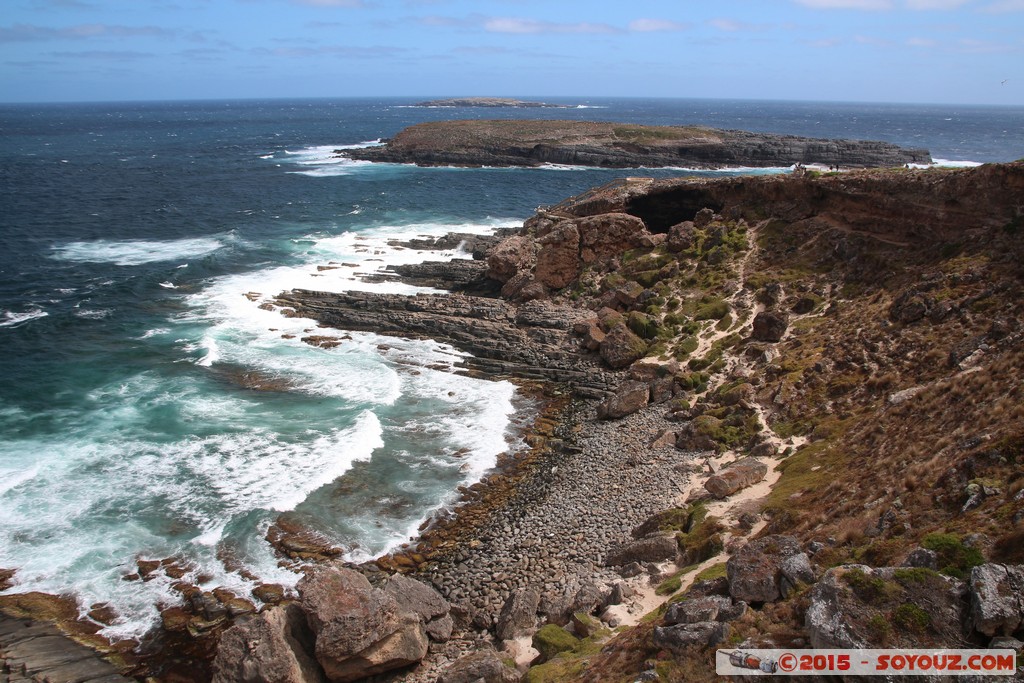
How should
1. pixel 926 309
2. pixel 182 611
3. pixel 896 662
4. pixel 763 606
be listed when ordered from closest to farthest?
pixel 896 662 → pixel 763 606 → pixel 182 611 → pixel 926 309

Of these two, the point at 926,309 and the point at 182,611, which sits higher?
the point at 926,309

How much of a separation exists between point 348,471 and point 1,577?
→ 10.3m

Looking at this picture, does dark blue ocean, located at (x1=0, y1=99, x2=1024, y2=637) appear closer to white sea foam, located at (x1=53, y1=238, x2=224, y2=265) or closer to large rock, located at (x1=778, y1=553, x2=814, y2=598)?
white sea foam, located at (x1=53, y1=238, x2=224, y2=265)

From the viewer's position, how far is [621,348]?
105 feet

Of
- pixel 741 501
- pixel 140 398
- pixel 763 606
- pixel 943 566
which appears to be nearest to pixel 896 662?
pixel 943 566

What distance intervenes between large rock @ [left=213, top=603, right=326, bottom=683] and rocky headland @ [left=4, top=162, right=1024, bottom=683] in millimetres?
60

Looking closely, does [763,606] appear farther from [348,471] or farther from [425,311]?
[425,311]

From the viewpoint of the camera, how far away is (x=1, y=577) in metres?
19.0

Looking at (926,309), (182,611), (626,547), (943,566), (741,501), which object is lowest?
(182,611)

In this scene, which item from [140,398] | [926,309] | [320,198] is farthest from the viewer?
[320,198]

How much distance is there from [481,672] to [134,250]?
173 feet

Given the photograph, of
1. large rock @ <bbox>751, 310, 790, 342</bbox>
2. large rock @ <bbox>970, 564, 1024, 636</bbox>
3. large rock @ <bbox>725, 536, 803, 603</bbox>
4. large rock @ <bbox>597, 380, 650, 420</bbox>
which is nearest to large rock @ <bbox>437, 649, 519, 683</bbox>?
large rock @ <bbox>725, 536, 803, 603</bbox>

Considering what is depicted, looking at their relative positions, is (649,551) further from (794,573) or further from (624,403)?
(624,403)

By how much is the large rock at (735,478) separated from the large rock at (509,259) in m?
23.4
